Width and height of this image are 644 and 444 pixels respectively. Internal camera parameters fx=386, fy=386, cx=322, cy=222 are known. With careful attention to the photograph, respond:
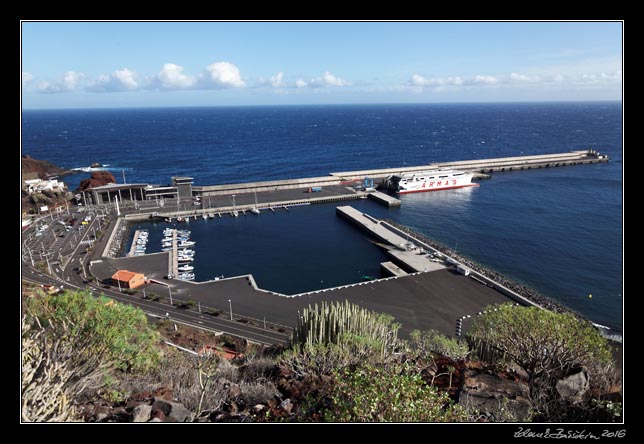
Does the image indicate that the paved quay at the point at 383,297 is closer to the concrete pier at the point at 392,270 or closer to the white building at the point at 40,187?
the concrete pier at the point at 392,270

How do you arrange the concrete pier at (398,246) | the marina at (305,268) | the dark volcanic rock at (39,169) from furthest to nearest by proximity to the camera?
the dark volcanic rock at (39,169) < the concrete pier at (398,246) < the marina at (305,268)

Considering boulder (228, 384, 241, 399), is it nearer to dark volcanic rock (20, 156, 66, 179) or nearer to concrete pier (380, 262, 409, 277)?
concrete pier (380, 262, 409, 277)

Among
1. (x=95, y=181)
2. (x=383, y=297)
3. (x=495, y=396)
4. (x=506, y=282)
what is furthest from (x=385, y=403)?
(x=95, y=181)

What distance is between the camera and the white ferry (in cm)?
10196

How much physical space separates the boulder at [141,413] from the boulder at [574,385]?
18.7 metres

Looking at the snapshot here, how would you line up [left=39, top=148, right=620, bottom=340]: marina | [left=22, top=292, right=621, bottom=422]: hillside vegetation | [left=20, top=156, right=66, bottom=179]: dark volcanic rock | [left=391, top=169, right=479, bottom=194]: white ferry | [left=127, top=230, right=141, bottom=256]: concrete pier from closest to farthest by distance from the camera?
[left=22, top=292, right=621, bottom=422]: hillside vegetation → [left=39, top=148, right=620, bottom=340]: marina → [left=127, top=230, right=141, bottom=256]: concrete pier → [left=391, top=169, right=479, bottom=194]: white ferry → [left=20, top=156, right=66, bottom=179]: dark volcanic rock

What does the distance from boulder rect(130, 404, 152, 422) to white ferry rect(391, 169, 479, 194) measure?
9215 centimetres

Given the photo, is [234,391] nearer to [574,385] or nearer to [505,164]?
[574,385]

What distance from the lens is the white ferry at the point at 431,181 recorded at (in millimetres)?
101963

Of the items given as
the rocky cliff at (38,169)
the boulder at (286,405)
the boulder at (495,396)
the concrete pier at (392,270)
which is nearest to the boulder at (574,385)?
the boulder at (495,396)

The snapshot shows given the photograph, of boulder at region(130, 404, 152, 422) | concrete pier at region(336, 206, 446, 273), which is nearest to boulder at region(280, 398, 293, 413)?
boulder at region(130, 404, 152, 422)

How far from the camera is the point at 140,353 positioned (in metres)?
21.1

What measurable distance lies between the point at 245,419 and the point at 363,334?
40.2 feet
